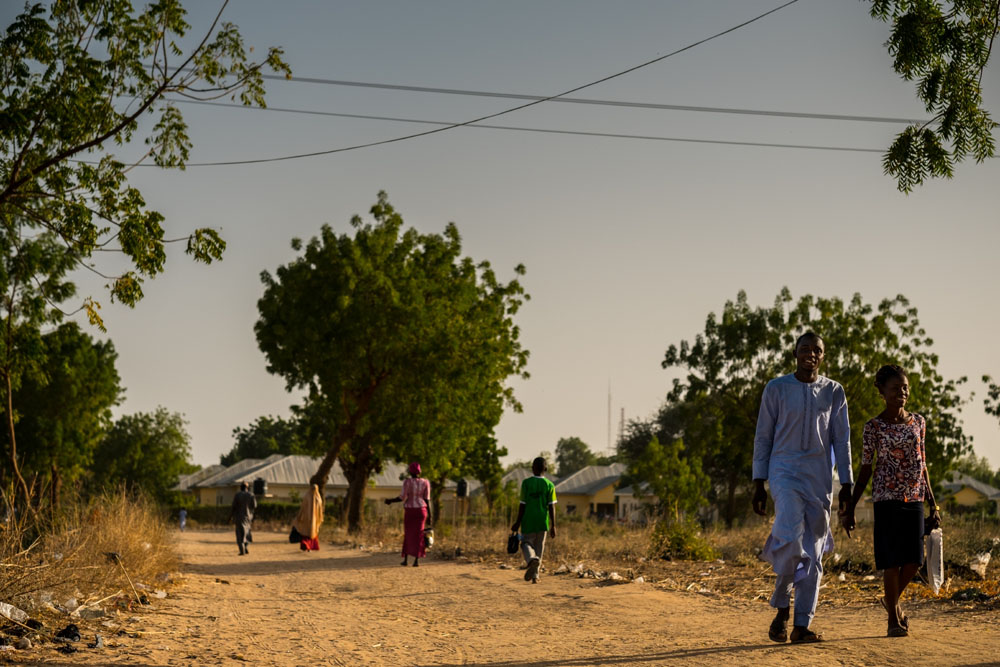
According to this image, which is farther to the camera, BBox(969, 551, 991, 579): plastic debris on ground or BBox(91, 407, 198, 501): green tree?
BBox(91, 407, 198, 501): green tree

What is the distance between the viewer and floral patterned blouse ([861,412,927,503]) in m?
7.62

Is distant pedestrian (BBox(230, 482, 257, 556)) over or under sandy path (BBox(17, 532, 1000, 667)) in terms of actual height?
over

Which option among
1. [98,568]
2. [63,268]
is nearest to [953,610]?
[98,568]

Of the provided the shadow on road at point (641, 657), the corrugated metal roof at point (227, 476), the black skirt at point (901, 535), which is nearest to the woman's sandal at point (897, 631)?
the shadow on road at point (641, 657)

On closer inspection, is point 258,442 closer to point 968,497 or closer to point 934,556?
point 968,497

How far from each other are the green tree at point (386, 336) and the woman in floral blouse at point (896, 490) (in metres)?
21.1

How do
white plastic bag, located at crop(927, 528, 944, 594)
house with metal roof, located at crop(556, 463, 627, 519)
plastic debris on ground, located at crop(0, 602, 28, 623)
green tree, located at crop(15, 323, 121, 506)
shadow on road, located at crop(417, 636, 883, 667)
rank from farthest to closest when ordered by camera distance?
house with metal roof, located at crop(556, 463, 627, 519) < green tree, located at crop(15, 323, 121, 506) < white plastic bag, located at crop(927, 528, 944, 594) < plastic debris on ground, located at crop(0, 602, 28, 623) < shadow on road, located at crop(417, 636, 883, 667)

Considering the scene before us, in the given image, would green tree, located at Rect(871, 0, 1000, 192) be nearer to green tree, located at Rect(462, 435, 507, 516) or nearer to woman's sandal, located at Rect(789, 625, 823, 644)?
woman's sandal, located at Rect(789, 625, 823, 644)

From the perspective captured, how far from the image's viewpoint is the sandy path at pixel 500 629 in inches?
287

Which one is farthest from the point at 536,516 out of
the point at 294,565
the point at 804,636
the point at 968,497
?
the point at 968,497

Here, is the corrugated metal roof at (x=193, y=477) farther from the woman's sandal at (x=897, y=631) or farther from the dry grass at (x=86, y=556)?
the woman's sandal at (x=897, y=631)

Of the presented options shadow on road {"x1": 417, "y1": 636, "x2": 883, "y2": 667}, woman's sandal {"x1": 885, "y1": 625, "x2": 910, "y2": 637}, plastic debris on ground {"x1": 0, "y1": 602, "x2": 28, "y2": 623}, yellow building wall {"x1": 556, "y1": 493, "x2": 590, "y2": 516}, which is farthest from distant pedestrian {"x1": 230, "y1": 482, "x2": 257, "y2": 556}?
yellow building wall {"x1": 556, "y1": 493, "x2": 590, "y2": 516}

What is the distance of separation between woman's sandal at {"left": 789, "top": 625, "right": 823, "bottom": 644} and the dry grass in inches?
A: 235

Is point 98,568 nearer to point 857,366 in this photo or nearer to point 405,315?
point 405,315
